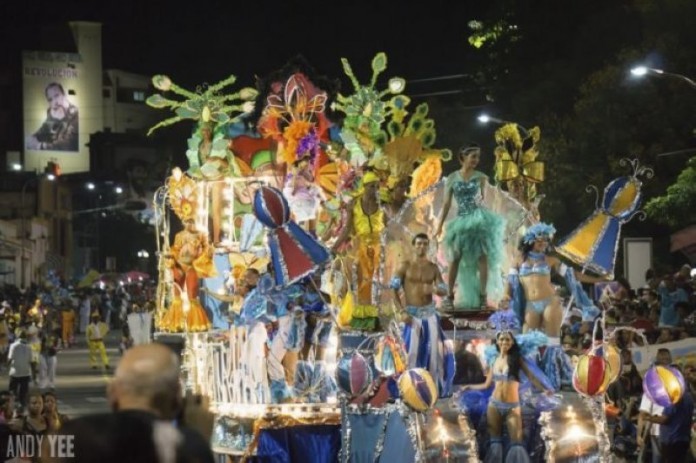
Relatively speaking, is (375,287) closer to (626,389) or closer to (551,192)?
(626,389)

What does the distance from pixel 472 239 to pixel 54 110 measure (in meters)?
83.7

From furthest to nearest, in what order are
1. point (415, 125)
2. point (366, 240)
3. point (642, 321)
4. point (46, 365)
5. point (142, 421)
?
point (46, 365)
point (642, 321)
point (415, 125)
point (366, 240)
point (142, 421)

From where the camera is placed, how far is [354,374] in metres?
14.1

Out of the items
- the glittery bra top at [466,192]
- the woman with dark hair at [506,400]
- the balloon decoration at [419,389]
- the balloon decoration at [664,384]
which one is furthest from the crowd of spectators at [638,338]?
the balloon decoration at [419,389]

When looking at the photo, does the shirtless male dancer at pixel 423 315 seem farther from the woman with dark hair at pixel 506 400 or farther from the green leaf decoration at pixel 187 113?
the green leaf decoration at pixel 187 113

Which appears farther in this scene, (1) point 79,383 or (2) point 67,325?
(2) point 67,325

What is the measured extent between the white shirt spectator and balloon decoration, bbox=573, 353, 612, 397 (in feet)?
43.7

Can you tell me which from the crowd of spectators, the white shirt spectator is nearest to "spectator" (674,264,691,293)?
the crowd of spectators

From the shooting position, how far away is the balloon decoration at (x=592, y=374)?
1362cm

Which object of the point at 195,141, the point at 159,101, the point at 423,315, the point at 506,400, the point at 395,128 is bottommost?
the point at 506,400

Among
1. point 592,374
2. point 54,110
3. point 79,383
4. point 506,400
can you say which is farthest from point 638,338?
point 54,110

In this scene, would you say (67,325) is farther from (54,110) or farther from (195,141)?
(54,110)

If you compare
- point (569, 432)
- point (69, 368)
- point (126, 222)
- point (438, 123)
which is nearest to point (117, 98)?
point (126, 222)

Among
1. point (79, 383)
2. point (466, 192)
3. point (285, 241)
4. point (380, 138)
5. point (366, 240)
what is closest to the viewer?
point (285, 241)
